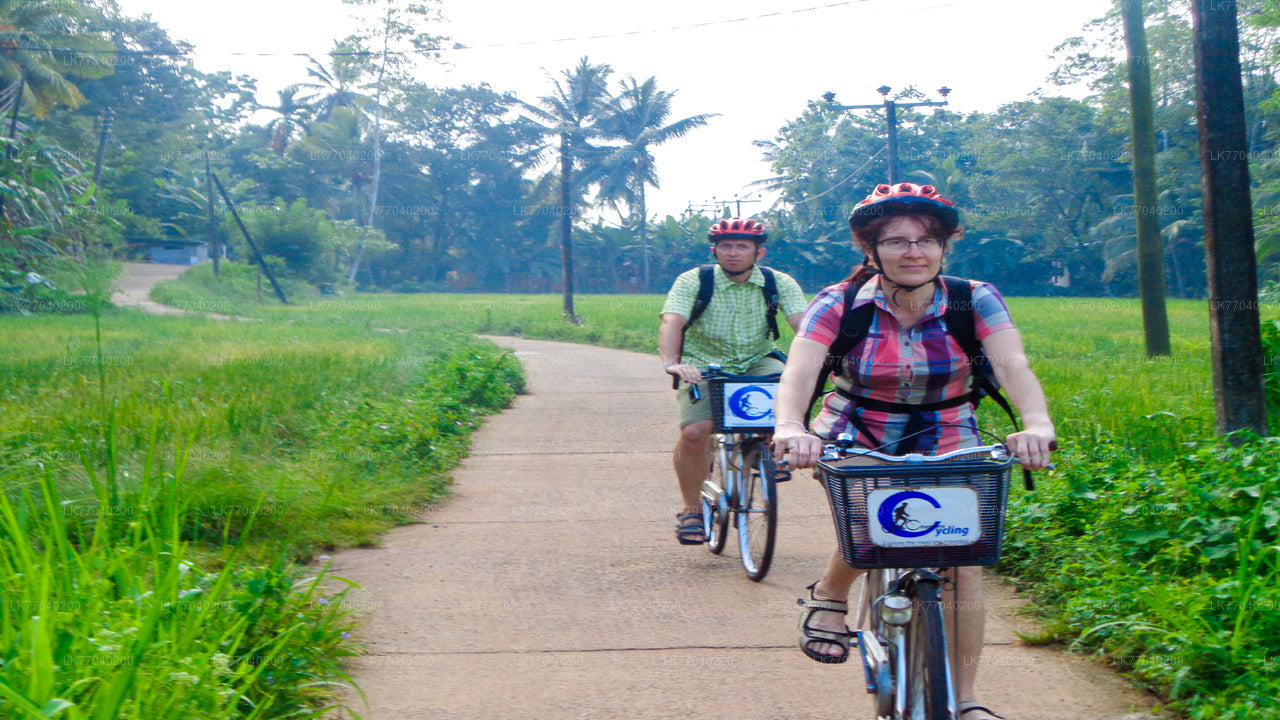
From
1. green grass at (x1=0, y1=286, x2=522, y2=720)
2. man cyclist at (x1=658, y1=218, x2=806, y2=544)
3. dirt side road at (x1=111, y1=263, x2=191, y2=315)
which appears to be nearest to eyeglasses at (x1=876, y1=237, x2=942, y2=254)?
green grass at (x1=0, y1=286, x2=522, y2=720)

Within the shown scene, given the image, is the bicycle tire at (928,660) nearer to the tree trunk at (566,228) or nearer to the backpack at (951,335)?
the backpack at (951,335)

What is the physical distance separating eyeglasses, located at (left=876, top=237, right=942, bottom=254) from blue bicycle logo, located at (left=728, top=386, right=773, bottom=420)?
2.32 meters

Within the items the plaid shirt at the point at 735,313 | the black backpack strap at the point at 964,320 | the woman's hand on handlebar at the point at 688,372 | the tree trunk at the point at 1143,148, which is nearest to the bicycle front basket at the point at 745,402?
the woman's hand on handlebar at the point at 688,372

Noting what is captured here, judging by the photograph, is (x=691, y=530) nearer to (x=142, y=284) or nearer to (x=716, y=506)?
(x=716, y=506)

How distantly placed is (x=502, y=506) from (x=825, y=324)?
14.2ft

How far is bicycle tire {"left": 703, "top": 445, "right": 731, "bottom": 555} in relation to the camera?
5758 millimetres

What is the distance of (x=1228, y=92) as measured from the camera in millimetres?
5996

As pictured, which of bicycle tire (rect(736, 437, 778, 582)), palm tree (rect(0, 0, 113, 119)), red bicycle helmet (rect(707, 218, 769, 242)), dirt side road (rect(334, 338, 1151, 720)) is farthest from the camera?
palm tree (rect(0, 0, 113, 119))

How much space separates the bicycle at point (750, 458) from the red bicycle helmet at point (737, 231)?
0.68 meters

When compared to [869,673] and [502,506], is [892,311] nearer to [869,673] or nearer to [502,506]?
[869,673]

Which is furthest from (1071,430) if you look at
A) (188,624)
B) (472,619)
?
(188,624)

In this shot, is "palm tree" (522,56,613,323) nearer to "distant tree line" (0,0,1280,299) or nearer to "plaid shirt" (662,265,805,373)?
"distant tree line" (0,0,1280,299)

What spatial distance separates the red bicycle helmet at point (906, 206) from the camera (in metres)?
3.07

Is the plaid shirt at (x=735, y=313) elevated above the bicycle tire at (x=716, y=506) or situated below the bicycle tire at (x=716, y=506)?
above
